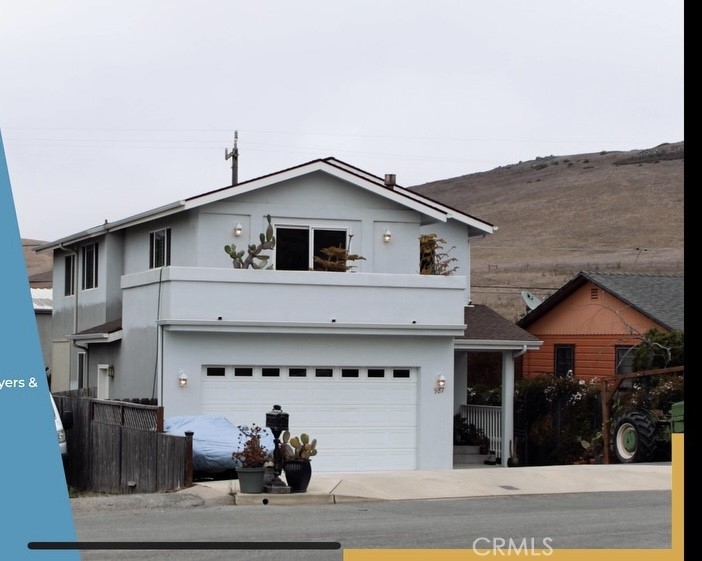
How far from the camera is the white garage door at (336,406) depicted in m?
23.0

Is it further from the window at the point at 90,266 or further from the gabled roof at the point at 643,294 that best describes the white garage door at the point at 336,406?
the window at the point at 90,266

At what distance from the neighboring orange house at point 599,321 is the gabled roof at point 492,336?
3.00 m

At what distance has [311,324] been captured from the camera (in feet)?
77.1

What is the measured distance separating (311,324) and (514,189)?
49680 millimetres

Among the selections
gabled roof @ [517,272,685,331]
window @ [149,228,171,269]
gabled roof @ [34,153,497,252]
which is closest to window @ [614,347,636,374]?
gabled roof @ [517,272,685,331]

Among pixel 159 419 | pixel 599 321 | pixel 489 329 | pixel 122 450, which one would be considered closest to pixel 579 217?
pixel 599 321

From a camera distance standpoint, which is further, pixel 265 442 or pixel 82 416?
pixel 82 416

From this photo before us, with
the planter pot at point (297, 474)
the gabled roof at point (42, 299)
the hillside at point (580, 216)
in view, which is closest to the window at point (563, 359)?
the gabled roof at point (42, 299)

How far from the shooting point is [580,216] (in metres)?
81.4

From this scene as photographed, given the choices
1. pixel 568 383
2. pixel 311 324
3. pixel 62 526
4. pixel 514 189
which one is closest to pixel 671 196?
pixel 514 189

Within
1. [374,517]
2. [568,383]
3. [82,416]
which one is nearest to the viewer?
[374,517]

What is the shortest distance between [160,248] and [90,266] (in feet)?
15.5

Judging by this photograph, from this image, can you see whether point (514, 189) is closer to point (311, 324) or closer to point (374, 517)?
point (311, 324)

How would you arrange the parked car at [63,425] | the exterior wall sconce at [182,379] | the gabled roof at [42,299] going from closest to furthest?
the parked car at [63,425], the exterior wall sconce at [182,379], the gabled roof at [42,299]
